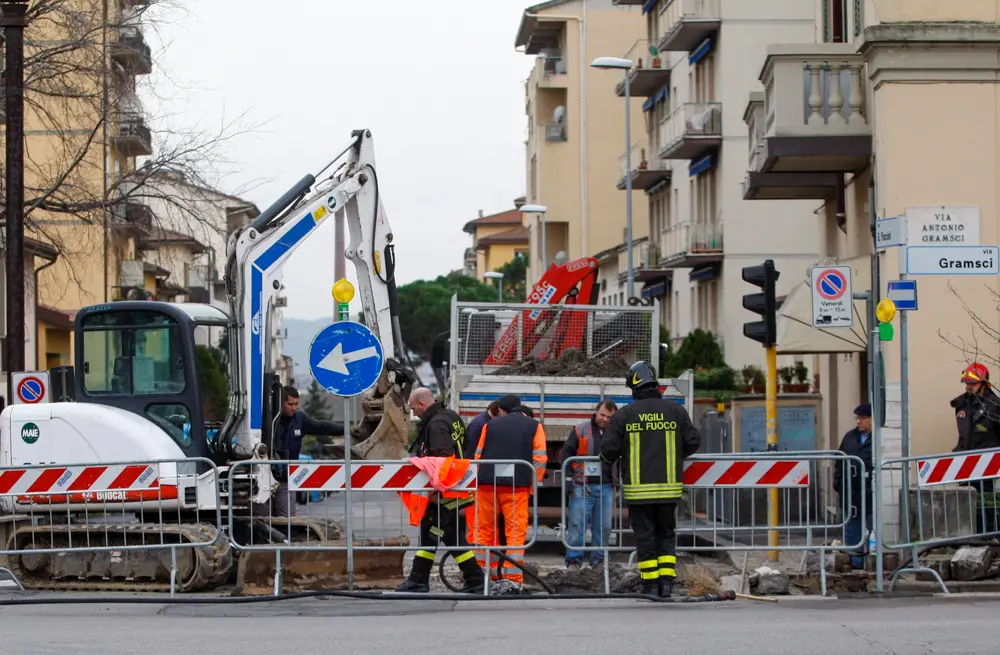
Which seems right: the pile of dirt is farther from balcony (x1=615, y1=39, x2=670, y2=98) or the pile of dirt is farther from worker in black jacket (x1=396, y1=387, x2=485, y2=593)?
balcony (x1=615, y1=39, x2=670, y2=98)

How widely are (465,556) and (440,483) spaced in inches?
25.7

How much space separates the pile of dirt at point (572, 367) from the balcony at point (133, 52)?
28.3ft

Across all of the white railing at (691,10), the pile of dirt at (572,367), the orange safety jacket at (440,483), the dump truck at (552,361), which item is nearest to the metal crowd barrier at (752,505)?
the orange safety jacket at (440,483)

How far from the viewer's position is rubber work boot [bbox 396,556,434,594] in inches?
538

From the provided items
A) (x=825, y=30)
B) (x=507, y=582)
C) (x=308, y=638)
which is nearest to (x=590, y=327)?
(x=825, y=30)

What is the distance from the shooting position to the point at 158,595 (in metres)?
13.9

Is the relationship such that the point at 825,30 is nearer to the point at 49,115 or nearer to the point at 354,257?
the point at 354,257

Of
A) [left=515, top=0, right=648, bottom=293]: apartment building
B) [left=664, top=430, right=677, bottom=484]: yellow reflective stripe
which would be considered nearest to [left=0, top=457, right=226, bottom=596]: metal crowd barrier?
[left=664, top=430, right=677, bottom=484]: yellow reflective stripe

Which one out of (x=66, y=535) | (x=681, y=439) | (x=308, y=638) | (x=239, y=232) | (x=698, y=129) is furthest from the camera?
(x=698, y=129)

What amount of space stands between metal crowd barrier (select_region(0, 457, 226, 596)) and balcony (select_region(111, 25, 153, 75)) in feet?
38.5

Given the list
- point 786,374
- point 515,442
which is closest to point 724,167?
point 786,374

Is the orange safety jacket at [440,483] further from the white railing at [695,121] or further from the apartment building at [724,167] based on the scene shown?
the white railing at [695,121]

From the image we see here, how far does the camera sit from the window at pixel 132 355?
1580 centimetres

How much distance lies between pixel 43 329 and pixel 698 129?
17.3 m
